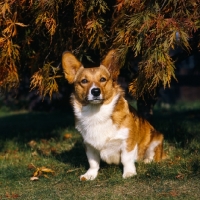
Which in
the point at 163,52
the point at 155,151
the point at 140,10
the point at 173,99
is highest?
the point at 140,10

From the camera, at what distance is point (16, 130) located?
33.4 ft

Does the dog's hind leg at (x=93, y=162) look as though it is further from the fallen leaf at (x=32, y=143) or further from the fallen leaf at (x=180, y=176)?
the fallen leaf at (x=32, y=143)

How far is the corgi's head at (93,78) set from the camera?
5.71 metres

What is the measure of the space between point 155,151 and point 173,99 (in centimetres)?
1115

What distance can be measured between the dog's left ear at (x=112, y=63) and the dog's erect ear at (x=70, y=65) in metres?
0.34

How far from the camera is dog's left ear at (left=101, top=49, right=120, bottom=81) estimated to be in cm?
593

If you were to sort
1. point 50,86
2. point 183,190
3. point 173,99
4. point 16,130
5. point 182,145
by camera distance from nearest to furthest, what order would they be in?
point 183,190 → point 50,86 → point 182,145 → point 16,130 → point 173,99

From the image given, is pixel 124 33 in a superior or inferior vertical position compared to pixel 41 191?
superior

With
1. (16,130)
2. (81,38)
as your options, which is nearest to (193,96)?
(16,130)

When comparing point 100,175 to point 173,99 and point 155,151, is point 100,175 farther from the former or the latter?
point 173,99

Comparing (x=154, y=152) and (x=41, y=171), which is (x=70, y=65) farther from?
(x=154, y=152)

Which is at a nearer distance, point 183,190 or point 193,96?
point 183,190

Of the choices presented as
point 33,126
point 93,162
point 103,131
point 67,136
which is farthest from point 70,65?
point 33,126

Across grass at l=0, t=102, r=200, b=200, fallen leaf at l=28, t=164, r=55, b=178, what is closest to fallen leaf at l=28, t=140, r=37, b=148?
grass at l=0, t=102, r=200, b=200
